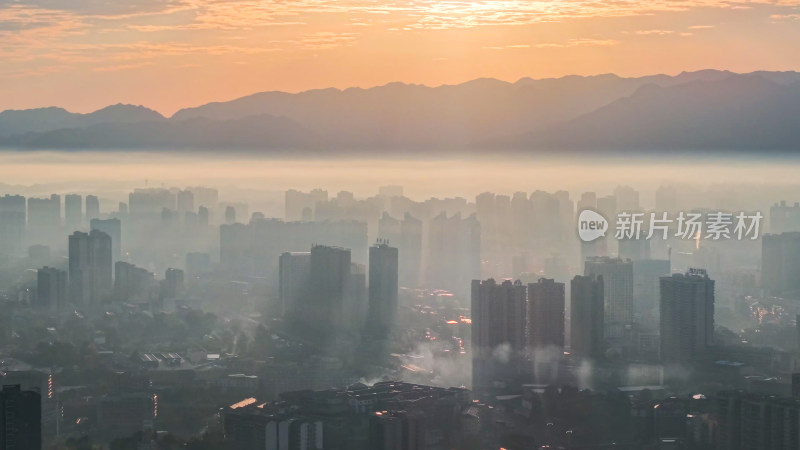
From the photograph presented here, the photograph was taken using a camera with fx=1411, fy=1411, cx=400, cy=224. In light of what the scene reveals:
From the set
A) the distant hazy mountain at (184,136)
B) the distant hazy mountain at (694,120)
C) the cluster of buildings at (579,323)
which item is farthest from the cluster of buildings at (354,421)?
the distant hazy mountain at (184,136)

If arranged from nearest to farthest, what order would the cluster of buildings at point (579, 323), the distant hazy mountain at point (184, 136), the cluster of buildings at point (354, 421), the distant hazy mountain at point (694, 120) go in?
the cluster of buildings at point (354, 421) < the cluster of buildings at point (579, 323) < the distant hazy mountain at point (694, 120) < the distant hazy mountain at point (184, 136)

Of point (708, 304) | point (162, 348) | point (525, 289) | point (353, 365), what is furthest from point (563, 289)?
point (162, 348)

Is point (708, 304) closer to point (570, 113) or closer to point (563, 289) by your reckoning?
point (563, 289)

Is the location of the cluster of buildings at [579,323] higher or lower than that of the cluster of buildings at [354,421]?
higher

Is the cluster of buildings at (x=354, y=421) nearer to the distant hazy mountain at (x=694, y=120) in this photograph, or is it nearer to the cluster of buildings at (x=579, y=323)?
the cluster of buildings at (x=579, y=323)

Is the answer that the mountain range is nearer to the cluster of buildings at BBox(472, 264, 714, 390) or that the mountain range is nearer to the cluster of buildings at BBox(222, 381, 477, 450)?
the cluster of buildings at BBox(472, 264, 714, 390)

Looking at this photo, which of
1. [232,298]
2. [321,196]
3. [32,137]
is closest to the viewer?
[32,137]

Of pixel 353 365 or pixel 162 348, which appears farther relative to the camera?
pixel 162 348

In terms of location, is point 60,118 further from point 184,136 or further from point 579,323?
point 579,323

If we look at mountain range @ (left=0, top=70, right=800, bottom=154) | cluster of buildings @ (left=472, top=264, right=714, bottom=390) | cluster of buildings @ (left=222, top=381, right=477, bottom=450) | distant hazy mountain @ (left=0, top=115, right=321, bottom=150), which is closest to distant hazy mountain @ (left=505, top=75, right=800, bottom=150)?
mountain range @ (left=0, top=70, right=800, bottom=154)
